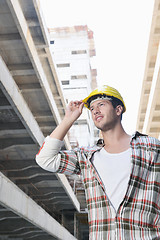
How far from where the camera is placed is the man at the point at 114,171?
64.3 inches

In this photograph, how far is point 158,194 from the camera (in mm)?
1716

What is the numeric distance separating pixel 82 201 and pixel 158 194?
96.6 feet

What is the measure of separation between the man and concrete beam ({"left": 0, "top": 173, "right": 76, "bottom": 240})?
286 inches

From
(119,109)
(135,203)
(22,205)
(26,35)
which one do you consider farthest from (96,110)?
(22,205)

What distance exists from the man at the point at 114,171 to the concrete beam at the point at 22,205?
7260 mm

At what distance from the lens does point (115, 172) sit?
1.84 meters

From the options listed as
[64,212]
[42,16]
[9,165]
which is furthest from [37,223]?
[64,212]

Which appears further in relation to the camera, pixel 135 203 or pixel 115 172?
pixel 115 172

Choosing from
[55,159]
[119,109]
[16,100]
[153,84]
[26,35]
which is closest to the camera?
[55,159]

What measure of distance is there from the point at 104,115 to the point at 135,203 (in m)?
0.71

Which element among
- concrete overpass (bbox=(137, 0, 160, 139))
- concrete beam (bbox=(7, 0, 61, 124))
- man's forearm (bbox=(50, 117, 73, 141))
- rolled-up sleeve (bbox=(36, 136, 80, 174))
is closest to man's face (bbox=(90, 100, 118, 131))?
man's forearm (bbox=(50, 117, 73, 141))

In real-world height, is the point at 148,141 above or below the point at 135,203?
above

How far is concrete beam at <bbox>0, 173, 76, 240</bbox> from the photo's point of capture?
30.0 ft

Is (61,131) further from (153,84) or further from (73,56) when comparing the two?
(73,56)
